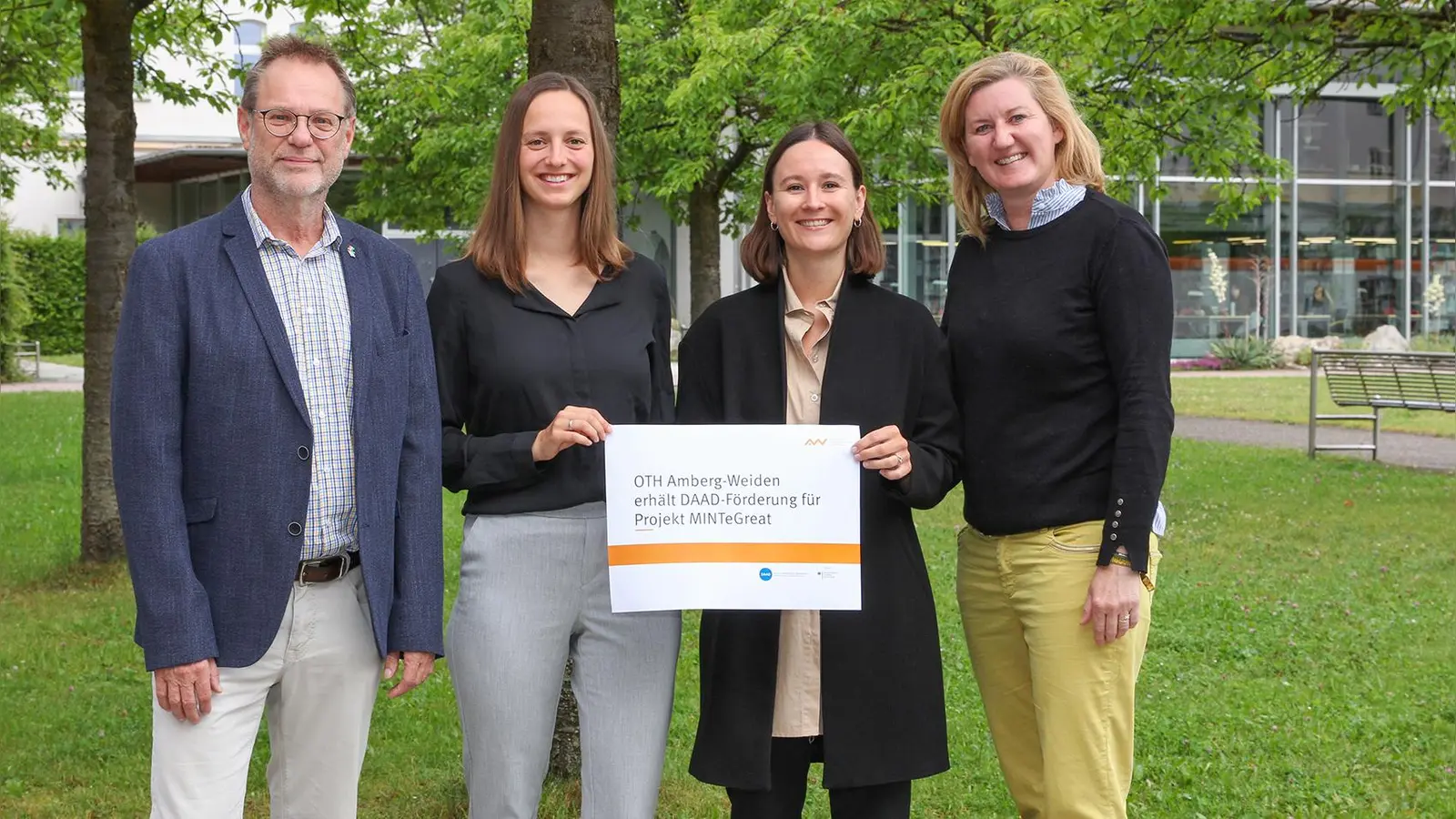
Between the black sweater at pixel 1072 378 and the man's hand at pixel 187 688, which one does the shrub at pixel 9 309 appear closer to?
the man's hand at pixel 187 688

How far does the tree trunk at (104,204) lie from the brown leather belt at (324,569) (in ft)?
19.7

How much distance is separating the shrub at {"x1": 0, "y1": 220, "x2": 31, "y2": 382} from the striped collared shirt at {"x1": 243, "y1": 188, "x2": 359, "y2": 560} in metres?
24.4

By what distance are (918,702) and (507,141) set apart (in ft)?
5.35

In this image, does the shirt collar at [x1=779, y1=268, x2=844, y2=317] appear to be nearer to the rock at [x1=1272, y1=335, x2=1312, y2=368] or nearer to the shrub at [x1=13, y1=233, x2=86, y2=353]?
the rock at [x1=1272, y1=335, x2=1312, y2=368]

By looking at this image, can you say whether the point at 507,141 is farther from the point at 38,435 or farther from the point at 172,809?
the point at 38,435

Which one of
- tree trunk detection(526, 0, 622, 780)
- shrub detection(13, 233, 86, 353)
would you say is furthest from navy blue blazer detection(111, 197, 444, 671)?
shrub detection(13, 233, 86, 353)

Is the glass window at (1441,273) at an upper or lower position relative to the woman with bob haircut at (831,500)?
upper

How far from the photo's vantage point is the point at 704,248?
16.9m

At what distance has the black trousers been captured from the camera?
3.25m

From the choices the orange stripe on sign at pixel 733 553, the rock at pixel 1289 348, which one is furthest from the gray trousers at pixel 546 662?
the rock at pixel 1289 348

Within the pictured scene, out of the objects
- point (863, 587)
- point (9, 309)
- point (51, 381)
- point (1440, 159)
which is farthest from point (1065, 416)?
point (1440, 159)

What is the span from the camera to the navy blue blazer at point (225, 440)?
2.78 metres

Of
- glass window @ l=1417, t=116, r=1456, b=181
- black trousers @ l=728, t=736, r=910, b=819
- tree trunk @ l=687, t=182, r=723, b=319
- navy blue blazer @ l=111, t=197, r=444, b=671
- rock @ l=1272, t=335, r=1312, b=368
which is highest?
glass window @ l=1417, t=116, r=1456, b=181

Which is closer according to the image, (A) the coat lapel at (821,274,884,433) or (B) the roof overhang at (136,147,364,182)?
(A) the coat lapel at (821,274,884,433)
